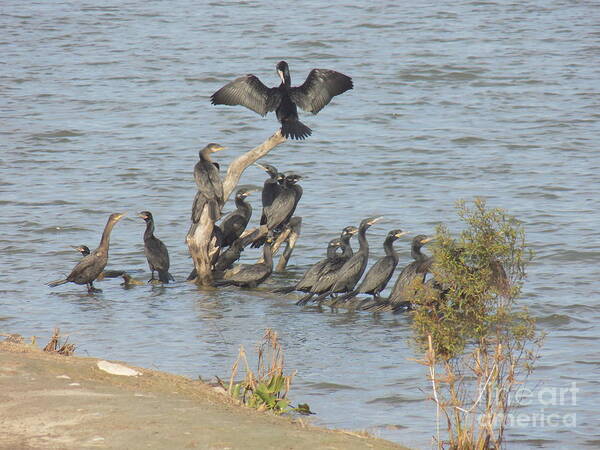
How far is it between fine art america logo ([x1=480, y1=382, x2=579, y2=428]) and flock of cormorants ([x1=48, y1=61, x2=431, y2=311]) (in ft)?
8.89

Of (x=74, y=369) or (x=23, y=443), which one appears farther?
(x=74, y=369)

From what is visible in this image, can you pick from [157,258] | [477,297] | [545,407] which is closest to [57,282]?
[157,258]

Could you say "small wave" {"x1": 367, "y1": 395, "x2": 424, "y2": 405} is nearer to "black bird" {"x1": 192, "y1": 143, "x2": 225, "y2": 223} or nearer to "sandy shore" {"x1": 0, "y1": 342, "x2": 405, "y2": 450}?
"sandy shore" {"x1": 0, "y1": 342, "x2": 405, "y2": 450}

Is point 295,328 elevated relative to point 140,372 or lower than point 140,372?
lower

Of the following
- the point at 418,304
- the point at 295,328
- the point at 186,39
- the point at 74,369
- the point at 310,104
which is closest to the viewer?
the point at 74,369

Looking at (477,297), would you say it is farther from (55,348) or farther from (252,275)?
(252,275)

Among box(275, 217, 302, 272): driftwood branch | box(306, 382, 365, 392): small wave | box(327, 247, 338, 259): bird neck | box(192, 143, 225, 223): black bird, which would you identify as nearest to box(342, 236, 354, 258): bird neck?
box(327, 247, 338, 259): bird neck

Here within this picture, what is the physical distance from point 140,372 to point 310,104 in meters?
5.66

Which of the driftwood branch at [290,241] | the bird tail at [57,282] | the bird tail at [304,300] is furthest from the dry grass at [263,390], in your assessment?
the driftwood branch at [290,241]

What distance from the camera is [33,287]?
41.6ft

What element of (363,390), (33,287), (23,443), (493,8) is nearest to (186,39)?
(493,8)

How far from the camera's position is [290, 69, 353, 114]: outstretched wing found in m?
12.5

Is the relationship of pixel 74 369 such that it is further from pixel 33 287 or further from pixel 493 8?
pixel 493 8

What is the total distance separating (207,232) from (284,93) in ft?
5.84
